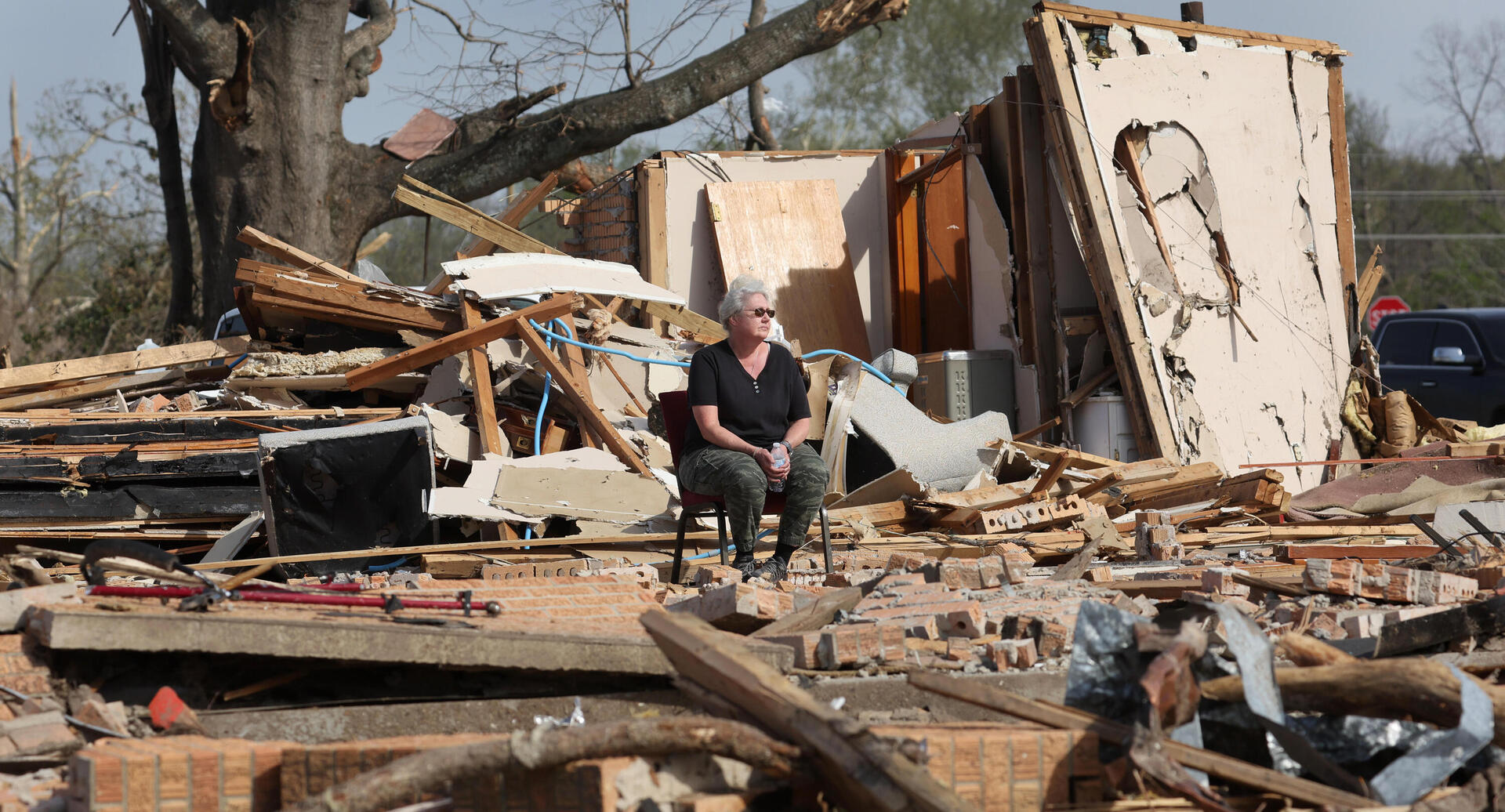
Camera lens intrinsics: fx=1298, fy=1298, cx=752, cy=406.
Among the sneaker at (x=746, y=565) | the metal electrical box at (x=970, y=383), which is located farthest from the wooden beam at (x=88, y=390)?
the metal electrical box at (x=970, y=383)

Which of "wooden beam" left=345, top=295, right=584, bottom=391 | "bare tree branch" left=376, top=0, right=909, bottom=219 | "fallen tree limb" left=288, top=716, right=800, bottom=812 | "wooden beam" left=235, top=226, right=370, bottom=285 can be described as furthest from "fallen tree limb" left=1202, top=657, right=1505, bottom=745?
"bare tree branch" left=376, top=0, right=909, bottom=219

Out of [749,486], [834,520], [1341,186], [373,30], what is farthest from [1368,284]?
[373,30]

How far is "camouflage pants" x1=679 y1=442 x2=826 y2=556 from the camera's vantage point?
5.77m

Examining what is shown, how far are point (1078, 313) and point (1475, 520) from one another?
4.06 meters

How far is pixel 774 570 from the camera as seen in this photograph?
5895 mm

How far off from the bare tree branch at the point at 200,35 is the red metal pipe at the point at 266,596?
1077 cm

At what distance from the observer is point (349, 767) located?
284 centimetres

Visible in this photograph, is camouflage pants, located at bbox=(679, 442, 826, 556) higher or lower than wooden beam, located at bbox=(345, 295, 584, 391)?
lower

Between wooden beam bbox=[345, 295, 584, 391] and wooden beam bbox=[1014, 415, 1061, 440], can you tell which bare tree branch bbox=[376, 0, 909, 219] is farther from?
wooden beam bbox=[345, 295, 584, 391]

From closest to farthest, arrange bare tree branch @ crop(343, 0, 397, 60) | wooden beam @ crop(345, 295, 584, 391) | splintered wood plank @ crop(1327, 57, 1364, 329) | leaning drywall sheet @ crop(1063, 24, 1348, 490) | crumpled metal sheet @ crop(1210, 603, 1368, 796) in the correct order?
crumpled metal sheet @ crop(1210, 603, 1368, 796)
wooden beam @ crop(345, 295, 584, 391)
leaning drywall sheet @ crop(1063, 24, 1348, 490)
splintered wood plank @ crop(1327, 57, 1364, 329)
bare tree branch @ crop(343, 0, 397, 60)

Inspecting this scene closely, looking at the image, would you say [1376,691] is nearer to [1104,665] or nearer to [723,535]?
[1104,665]

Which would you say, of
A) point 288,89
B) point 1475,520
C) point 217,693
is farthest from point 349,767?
point 288,89

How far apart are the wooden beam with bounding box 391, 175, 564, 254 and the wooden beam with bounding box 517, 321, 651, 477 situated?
8.63 feet

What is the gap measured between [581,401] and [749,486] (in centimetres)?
257
